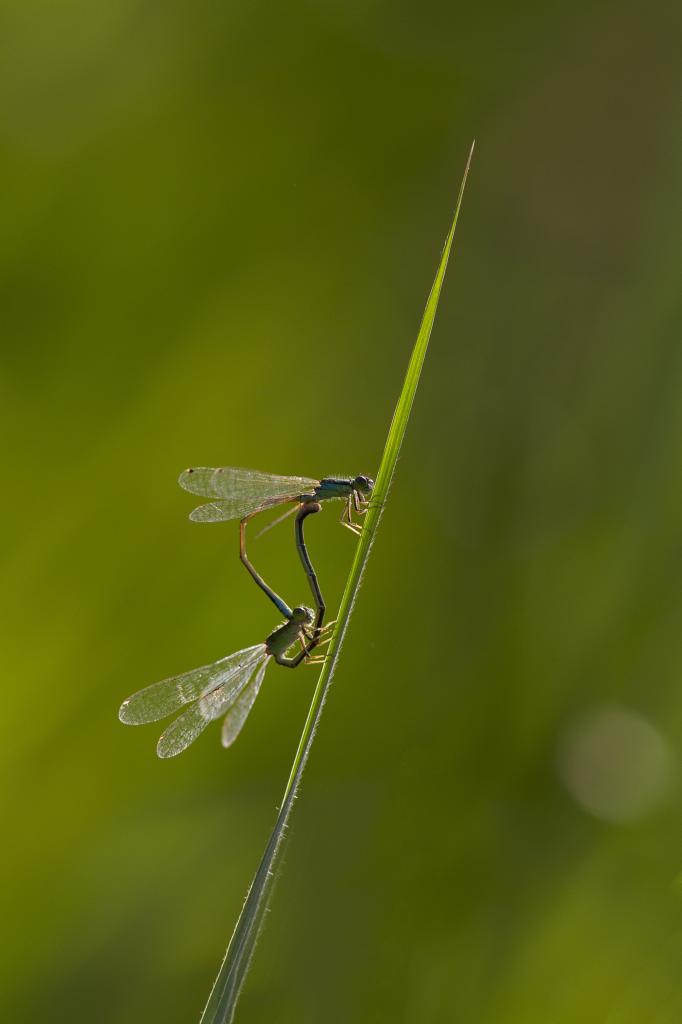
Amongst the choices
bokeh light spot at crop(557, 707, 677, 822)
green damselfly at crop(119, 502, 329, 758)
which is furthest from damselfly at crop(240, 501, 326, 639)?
bokeh light spot at crop(557, 707, 677, 822)

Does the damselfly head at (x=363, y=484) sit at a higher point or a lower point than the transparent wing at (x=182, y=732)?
higher

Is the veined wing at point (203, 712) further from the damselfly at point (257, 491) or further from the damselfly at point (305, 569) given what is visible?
the damselfly at point (257, 491)

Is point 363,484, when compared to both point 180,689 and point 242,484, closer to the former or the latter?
point 242,484

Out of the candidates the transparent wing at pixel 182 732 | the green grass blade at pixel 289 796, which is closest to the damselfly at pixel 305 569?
the transparent wing at pixel 182 732

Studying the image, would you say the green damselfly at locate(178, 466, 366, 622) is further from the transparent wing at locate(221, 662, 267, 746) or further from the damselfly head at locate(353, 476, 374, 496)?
the transparent wing at locate(221, 662, 267, 746)

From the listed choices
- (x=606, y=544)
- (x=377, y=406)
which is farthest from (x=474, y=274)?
(x=606, y=544)

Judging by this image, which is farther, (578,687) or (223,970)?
(578,687)

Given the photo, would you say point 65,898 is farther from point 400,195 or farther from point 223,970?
point 400,195

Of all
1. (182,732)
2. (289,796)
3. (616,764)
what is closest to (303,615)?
(182,732)
